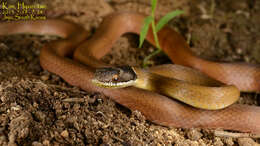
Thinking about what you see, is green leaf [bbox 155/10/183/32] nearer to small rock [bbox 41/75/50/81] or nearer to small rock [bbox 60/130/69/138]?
small rock [bbox 41/75/50/81]

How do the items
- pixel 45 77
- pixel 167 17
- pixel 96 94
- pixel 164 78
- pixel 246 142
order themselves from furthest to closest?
pixel 167 17 → pixel 45 77 → pixel 164 78 → pixel 96 94 → pixel 246 142

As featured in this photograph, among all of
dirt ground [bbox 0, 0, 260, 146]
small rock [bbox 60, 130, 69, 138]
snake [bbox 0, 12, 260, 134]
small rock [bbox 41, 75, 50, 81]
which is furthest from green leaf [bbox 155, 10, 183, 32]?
small rock [bbox 60, 130, 69, 138]

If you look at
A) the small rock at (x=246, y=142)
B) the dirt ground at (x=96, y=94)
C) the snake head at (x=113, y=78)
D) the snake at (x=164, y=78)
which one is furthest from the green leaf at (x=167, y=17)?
the small rock at (x=246, y=142)

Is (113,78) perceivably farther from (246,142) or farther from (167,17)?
(246,142)

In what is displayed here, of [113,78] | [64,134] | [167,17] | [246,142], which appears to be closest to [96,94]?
[113,78]

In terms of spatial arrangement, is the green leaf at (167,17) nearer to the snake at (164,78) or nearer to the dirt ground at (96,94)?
the snake at (164,78)

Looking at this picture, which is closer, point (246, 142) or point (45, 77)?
point (246, 142)

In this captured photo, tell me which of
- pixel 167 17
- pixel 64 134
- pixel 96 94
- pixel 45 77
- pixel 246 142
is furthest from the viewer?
pixel 167 17

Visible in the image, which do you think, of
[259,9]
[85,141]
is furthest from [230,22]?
[85,141]
